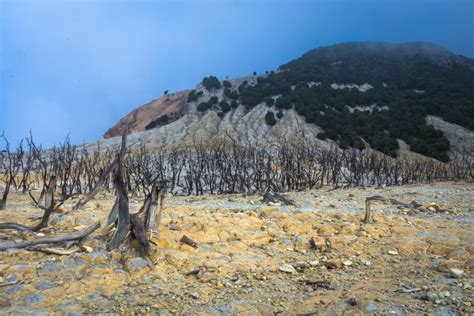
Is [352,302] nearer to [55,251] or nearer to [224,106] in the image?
[55,251]

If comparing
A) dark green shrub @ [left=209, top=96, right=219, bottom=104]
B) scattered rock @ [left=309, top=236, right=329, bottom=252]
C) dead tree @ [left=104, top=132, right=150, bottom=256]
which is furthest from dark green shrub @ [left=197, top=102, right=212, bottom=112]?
dead tree @ [left=104, top=132, right=150, bottom=256]

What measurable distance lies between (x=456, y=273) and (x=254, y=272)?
7.19 ft

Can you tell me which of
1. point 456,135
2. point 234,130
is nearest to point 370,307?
point 234,130

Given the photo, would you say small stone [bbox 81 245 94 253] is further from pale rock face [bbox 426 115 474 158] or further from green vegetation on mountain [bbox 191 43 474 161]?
pale rock face [bbox 426 115 474 158]

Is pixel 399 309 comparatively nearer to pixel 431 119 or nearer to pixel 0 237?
pixel 0 237

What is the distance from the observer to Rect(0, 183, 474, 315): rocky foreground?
11.7 feet

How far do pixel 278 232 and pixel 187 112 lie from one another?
41.8 metres

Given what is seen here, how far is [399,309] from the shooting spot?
3.43 m

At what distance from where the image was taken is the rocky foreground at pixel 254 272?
3553 millimetres

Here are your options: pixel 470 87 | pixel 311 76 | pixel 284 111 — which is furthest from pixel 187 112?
pixel 470 87

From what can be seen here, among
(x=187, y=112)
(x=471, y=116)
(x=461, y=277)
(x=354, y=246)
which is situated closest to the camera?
(x=461, y=277)

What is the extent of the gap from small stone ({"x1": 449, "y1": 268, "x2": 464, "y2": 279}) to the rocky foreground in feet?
0.05

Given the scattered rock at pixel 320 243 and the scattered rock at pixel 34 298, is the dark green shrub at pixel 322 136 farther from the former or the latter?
the scattered rock at pixel 34 298

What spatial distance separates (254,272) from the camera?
4.44 m
